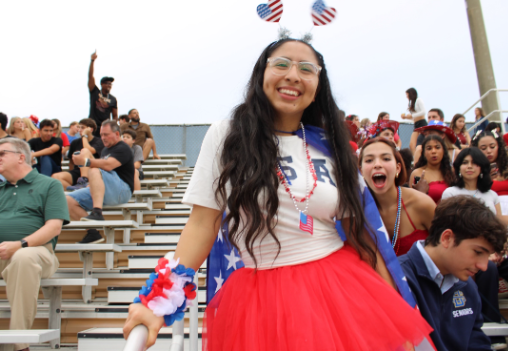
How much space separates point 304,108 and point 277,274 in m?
0.59

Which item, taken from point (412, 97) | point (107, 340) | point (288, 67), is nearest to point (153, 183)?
point (107, 340)

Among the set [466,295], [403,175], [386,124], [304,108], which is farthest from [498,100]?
[304,108]

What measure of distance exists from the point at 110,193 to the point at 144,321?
4373 millimetres

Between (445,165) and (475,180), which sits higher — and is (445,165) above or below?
above

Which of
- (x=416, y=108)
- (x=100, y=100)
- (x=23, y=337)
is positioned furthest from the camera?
(x=100, y=100)

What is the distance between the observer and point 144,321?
1.09m

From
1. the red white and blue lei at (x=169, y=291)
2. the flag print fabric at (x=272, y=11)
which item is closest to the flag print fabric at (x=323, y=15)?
the flag print fabric at (x=272, y=11)

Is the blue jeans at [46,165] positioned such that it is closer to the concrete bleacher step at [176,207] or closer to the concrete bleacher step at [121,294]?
the concrete bleacher step at [176,207]

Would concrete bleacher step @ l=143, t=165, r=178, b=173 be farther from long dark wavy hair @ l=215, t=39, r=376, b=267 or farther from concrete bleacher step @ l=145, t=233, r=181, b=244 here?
long dark wavy hair @ l=215, t=39, r=376, b=267

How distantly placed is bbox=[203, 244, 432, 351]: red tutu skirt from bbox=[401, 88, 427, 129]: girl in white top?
6607 millimetres

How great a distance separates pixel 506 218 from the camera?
A: 12.0 ft

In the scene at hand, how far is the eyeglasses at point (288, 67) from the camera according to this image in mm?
1474

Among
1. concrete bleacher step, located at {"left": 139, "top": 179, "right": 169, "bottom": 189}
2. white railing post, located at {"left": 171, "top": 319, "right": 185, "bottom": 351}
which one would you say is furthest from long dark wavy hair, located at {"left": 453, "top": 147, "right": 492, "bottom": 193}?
concrete bleacher step, located at {"left": 139, "top": 179, "right": 169, "bottom": 189}

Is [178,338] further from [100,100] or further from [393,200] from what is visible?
[100,100]
